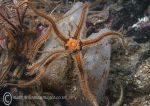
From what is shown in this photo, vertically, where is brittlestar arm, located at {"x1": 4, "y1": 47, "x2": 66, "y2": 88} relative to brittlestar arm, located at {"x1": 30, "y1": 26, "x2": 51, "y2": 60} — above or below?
below

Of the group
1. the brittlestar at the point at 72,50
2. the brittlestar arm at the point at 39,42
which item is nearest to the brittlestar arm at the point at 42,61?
the brittlestar at the point at 72,50

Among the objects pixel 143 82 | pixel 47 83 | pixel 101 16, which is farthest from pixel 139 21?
pixel 47 83

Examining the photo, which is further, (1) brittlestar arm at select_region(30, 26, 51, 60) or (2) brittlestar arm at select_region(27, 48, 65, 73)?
(1) brittlestar arm at select_region(30, 26, 51, 60)

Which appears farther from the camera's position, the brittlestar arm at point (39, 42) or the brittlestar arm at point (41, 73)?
the brittlestar arm at point (39, 42)

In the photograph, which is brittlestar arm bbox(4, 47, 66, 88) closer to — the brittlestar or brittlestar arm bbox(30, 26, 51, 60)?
the brittlestar

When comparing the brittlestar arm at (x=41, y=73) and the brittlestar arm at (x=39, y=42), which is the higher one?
the brittlestar arm at (x=39, y=42)

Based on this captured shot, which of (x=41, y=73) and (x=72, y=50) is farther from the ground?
(x=72, y=50)

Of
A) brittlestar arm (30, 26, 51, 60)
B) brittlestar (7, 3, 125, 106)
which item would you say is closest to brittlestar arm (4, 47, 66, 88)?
brittlestar (7, 3, 125, 106)

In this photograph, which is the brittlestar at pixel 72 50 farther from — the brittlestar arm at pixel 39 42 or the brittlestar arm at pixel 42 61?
the brittlestar arm at pixel 39 42

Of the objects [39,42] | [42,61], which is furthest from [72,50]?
[39,42]

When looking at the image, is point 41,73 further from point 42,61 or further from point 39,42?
point 39,42

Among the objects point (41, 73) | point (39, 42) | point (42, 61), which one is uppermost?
point (39, 42)

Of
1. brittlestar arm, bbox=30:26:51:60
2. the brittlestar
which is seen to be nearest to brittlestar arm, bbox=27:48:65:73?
the brittlestar
